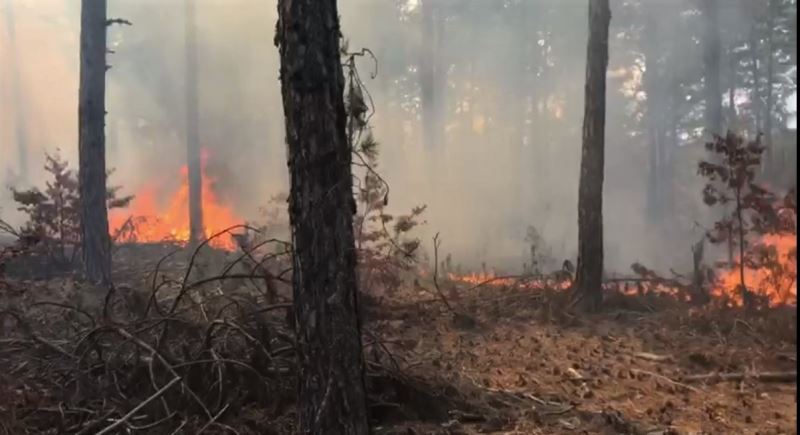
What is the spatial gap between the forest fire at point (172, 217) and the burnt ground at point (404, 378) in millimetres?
9214

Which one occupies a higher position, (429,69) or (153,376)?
(429,69)

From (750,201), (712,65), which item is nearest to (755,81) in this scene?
(712,65)

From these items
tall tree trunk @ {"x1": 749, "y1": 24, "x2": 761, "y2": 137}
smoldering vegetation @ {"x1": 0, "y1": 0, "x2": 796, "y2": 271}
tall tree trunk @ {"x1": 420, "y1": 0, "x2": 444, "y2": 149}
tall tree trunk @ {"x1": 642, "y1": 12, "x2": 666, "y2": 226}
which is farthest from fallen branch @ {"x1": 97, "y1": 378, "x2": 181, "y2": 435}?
tall tree trunk @ {"x1": 749, "y1": 24, "x2": 761, "y2": 137}

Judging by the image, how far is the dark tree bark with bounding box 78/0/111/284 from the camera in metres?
9.39

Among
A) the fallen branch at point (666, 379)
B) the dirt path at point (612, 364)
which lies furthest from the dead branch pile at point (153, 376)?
the fallen branch at point (666, 379)

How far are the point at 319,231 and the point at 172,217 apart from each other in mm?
17687

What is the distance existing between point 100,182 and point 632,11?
86.5 feet

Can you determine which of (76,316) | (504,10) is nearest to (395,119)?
(504,10)

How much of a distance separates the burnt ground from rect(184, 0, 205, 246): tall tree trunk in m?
8.79

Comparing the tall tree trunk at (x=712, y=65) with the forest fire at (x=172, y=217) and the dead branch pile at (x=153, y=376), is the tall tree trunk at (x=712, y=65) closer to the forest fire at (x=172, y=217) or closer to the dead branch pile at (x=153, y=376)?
the forest fire at (x=172, y=217)

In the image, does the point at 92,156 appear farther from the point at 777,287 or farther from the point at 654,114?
the point at 654,114

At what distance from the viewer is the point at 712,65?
74.5 ft

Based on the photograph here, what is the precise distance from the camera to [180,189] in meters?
22.7

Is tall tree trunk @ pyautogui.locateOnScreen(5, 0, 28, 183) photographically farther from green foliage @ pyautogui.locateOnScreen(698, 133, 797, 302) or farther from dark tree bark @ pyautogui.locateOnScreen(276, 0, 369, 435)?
dark tree bark @ pyautogui.locateOnScreen(276, 0, 369, 435)
